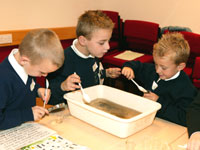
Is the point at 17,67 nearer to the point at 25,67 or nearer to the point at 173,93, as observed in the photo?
the point at 25,67

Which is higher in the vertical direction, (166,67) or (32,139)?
(166,67)

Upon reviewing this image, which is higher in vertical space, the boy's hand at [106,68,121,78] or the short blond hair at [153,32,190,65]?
the short blond hair at [153,32,190,65]

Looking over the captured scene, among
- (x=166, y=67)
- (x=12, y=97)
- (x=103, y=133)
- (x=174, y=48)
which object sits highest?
(x=174, y=48)

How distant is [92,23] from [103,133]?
77 centimetres

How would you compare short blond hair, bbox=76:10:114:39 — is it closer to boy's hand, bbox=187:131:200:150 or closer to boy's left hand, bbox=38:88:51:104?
boy's left hand, bbox=38:88:51:104

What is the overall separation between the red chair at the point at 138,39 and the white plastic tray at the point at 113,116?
1267 millimetres

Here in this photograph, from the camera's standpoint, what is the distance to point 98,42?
153 centimetres

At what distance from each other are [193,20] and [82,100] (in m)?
1.99

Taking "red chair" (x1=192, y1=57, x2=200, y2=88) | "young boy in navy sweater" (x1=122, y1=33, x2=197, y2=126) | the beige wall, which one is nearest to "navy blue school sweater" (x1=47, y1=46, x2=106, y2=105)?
"young boy in navy sweater" (x1=122, y1=33, x2=197, y2=126)

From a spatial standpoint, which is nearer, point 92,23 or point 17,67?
point 17,67

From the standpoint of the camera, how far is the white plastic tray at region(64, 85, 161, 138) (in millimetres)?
988

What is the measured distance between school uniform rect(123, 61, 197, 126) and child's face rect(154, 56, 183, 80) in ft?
0.09

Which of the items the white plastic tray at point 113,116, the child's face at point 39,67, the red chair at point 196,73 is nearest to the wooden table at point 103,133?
the white plastic tray at point 113,116

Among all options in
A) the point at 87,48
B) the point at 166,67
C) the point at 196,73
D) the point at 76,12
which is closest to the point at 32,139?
the point at 87,48
